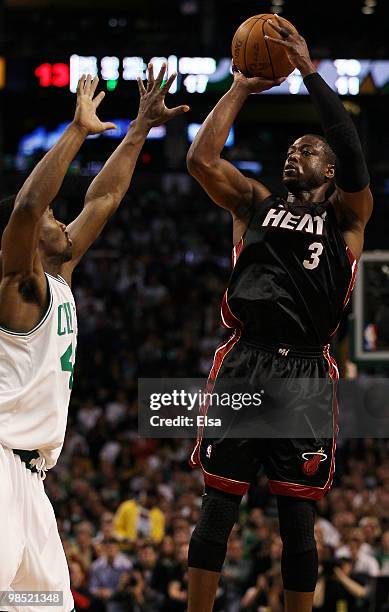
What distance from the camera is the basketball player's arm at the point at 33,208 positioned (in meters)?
4.13

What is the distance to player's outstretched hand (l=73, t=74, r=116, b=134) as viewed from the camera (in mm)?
4379

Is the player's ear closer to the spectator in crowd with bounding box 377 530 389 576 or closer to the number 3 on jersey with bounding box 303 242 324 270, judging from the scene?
the number 3 on jersey with bounding box 303 242 324 270

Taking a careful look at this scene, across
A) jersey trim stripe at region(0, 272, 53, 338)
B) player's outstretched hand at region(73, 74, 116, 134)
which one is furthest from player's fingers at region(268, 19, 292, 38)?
jersey trim stripe at region(0, 272, 53, 338)

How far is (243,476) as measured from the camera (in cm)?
470

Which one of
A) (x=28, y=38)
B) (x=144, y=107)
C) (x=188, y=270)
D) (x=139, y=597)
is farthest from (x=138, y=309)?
(x=144, y=107)

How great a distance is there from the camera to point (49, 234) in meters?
4.63

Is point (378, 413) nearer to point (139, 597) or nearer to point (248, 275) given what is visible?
point (139, 597)

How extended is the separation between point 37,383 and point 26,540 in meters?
0.62

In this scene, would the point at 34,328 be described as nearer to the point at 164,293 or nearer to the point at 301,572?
the point at 301,572

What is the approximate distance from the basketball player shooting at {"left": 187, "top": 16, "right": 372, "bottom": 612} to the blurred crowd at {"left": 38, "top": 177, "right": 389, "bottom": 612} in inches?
182

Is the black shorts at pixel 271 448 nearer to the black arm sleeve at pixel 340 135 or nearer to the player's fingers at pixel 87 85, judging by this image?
the black arm sleeve at pixel 340 135

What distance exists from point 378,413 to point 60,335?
15.8ft

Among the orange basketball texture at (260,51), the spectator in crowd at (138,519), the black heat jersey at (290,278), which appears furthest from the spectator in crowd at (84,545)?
the orange basketball texture at (260,51)

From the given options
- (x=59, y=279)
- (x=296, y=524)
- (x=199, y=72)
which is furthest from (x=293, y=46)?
(x=199, y=72)
